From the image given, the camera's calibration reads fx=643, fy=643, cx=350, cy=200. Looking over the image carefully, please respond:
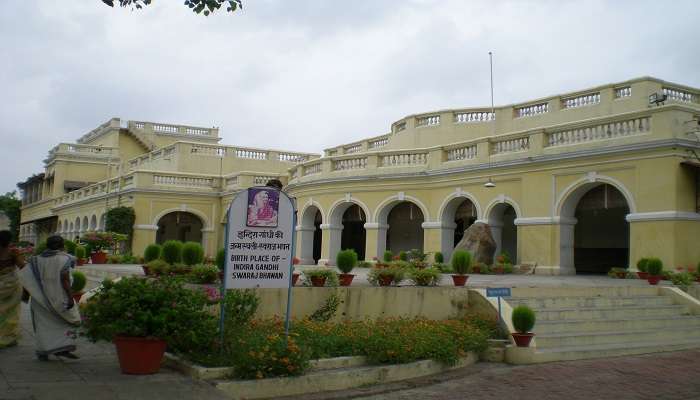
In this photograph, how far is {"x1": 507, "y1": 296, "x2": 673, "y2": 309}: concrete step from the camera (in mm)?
12298

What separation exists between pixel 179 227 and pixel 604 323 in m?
27.4

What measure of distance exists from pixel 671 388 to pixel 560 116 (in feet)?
49.0

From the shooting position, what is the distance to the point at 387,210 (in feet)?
77.2

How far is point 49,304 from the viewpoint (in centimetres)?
809

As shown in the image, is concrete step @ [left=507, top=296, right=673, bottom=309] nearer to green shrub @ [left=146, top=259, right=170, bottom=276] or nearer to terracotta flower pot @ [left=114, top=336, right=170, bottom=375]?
green shrub @ [left=146, top=259, right=170, bottom=276]

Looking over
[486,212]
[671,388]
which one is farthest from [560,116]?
[671,388]

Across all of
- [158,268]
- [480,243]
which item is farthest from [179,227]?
[158,268]

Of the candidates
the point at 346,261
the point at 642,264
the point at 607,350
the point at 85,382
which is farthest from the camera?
the point at 642,264

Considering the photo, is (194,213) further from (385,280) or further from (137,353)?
(137,353)

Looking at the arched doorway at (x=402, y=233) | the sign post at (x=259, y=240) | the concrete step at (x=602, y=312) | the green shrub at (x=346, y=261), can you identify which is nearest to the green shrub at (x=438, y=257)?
the arched doorway at (x=402, y=233)

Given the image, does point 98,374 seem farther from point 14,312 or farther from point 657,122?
point 657,122

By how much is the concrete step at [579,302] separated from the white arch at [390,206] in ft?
32.0

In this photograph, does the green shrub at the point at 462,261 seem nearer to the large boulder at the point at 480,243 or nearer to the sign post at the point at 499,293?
the sign post at the point at 499,293

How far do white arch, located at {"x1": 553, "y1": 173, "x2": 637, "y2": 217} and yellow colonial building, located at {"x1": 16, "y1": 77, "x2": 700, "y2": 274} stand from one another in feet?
0.11
